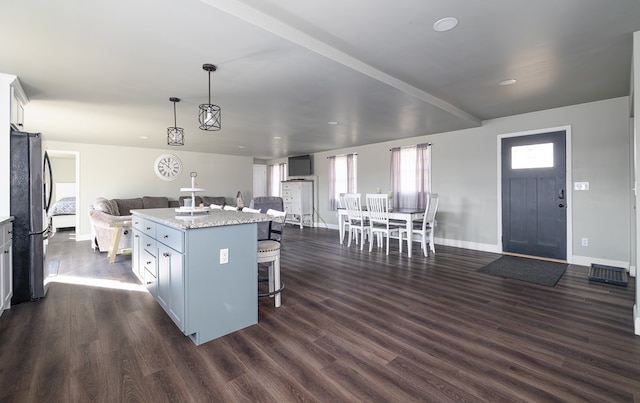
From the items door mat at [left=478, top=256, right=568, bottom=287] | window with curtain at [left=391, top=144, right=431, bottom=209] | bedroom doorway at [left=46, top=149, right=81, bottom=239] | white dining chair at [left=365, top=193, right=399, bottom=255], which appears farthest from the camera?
bedroom doorway at [left=46, top=149, right=81, bottom=239]

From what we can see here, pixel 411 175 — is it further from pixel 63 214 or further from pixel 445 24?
pixel 63 214

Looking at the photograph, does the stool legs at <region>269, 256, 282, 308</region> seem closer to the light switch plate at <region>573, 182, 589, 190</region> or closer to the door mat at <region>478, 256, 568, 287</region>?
the door mat at <region>478, 256, 568, 287</region>

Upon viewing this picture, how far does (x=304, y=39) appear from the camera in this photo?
232 cm

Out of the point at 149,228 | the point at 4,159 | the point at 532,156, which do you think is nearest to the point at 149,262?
the point at 149,228

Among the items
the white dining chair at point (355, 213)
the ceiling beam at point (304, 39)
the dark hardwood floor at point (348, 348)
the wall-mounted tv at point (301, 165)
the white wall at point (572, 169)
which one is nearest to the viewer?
the dark hardwood floor at point (348, 348)

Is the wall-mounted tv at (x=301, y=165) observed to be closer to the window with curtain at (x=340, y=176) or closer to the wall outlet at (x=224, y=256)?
the window with curtain at (x=340, y=176)

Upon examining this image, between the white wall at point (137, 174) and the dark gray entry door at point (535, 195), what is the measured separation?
727 cm

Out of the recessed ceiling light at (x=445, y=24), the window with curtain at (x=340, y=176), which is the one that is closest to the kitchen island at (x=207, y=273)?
the recessed ceiling light at (x=445, y=24)

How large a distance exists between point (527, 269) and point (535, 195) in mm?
1338

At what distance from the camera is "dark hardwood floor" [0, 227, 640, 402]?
167 centimetres

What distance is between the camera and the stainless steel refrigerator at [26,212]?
2.88 meters

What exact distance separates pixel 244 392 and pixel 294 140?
219 inches

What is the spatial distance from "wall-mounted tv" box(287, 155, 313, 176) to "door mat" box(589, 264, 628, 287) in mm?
6555

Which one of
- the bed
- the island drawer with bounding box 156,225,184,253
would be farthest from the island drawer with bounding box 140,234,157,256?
the bed
